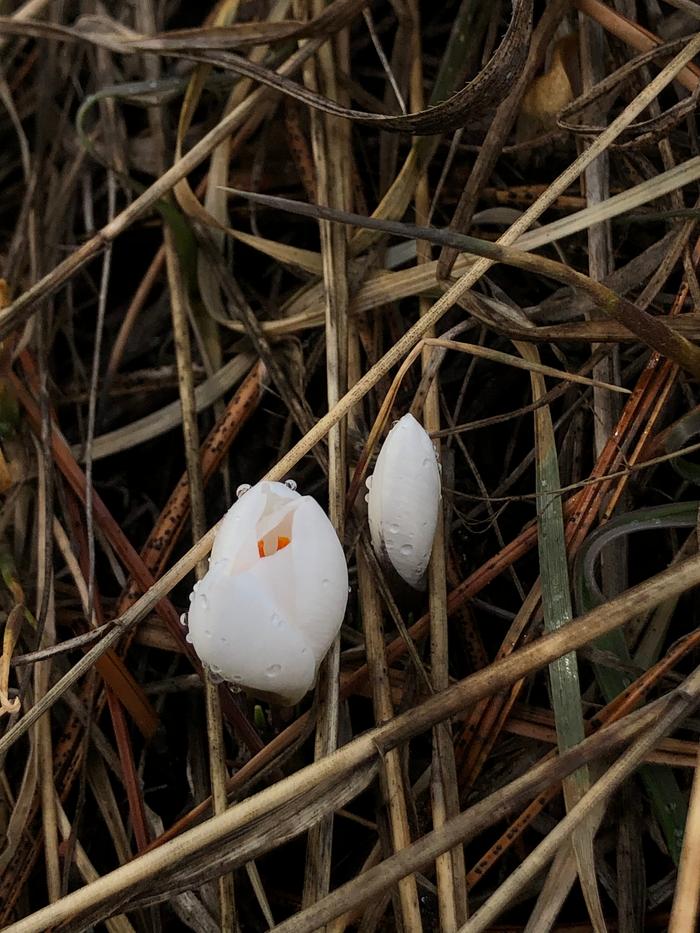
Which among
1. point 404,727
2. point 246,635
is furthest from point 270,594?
point 404,727

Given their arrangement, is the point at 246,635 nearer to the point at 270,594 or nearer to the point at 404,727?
the point at 270,594

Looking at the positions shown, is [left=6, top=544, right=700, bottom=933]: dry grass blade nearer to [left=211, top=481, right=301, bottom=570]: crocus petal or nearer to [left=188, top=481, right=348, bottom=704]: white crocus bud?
[left=188, top=481, right=348, bottom=704]: white crocus bud

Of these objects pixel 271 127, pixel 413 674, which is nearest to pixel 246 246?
pixel 271 127

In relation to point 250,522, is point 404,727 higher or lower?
lower

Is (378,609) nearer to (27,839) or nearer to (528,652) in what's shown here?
(528,652)

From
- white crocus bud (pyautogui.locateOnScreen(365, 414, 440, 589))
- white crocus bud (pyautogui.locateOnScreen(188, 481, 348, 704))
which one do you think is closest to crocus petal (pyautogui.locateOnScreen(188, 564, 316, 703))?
white crocus bud (pyautogui.locateOnScreen(188, 481, 348, 704))

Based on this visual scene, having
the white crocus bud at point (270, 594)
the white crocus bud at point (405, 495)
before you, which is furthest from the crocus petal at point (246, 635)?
the white crocus bud at point (405, 495)
